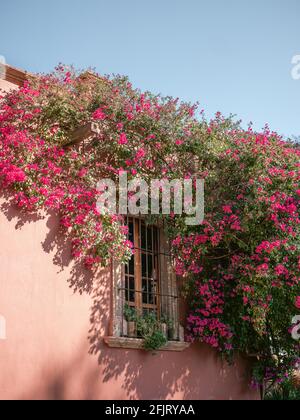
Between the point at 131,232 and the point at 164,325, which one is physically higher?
the point at 131,232

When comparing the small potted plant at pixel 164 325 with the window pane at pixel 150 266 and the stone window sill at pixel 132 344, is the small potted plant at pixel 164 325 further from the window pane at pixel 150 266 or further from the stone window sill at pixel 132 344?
the window pane at pixel 150 266

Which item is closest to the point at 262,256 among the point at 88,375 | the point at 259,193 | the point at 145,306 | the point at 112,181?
the point at 259,193

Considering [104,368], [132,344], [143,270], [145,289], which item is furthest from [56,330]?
[143,270]

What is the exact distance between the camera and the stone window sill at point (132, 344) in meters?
7.03

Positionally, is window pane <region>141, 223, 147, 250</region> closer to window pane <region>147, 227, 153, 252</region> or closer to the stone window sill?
window pane <region>147, 227, 153, 252</region>

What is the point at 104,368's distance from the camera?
695 centimetres

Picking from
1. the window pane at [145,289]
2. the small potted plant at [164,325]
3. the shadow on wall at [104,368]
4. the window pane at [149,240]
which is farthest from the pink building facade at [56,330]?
the window pane at [149,240]

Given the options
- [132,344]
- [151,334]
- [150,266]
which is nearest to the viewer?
[132,344]

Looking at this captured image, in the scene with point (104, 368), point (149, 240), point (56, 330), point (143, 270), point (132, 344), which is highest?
point (149, 240)

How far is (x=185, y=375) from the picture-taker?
801 centimetres

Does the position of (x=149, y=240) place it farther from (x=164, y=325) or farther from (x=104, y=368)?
(x=104, y=368)

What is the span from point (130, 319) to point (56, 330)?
52.3 inches

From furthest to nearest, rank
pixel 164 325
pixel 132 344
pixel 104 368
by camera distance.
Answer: pixel 164 325 → pixel 132 344 → pixel 104 368

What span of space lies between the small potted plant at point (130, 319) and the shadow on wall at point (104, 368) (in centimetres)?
27
